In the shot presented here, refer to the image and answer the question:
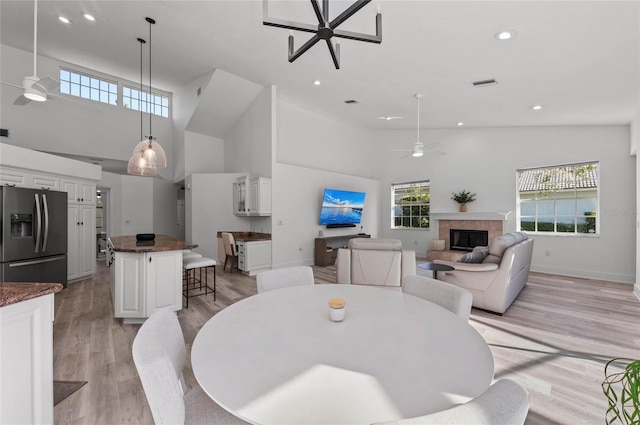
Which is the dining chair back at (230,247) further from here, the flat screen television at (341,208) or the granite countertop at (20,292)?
the granite countertop at (20,292)

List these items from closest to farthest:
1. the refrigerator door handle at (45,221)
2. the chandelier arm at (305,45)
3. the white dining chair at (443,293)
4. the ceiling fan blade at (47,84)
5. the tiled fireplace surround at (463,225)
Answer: the white dining chair at (443,293) < the chandelier arm at (305,45) < the ceiling fan blade at (47,84) < the refrigerator door handle at (45,221) < the tiled fireplace surround at (463,225)

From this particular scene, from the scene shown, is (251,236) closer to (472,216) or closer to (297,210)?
(297,210)

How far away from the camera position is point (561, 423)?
163 cm

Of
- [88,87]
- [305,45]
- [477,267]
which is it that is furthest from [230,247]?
[88,87]

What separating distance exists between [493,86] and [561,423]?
4.19 metres

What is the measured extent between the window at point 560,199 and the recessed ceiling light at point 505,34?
157 inches

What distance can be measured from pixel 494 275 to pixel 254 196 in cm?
432

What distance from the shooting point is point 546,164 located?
5676 millimetres

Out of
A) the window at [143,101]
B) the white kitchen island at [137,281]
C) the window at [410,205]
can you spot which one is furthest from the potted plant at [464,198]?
the window at [143,101]

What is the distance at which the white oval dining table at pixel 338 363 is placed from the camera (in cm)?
71

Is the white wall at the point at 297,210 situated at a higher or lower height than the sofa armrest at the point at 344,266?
higher

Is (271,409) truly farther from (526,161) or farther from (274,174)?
(526,161)

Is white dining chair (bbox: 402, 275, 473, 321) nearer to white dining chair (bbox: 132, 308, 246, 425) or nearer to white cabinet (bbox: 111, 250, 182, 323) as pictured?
white dining chair (bbox: 132, 308, 246, 425)

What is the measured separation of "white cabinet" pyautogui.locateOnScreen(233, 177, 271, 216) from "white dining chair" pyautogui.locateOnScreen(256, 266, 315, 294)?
3.64 m
